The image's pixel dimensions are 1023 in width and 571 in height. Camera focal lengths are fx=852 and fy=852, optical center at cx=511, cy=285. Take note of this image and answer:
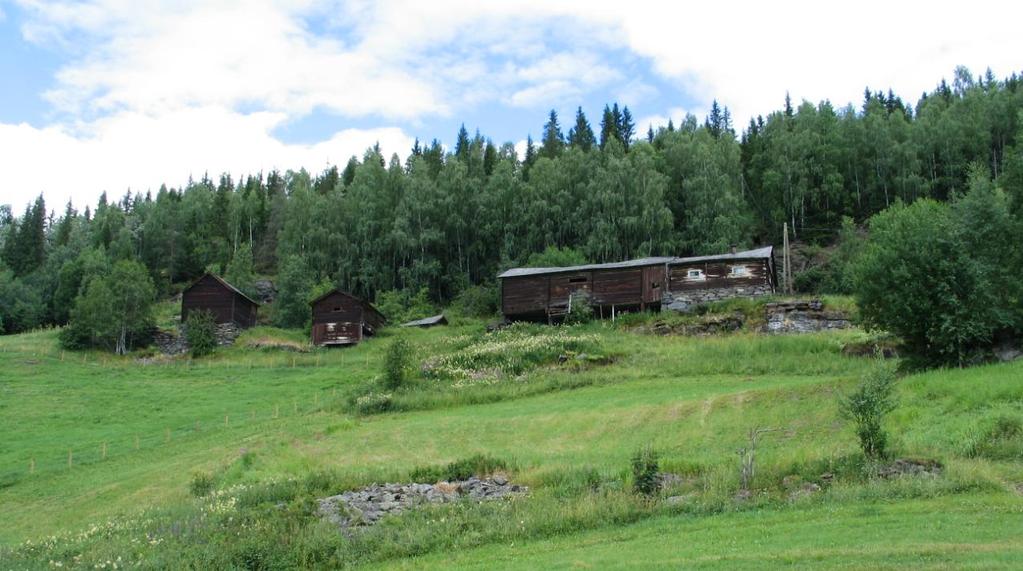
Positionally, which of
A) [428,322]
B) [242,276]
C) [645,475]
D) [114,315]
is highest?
[242,276]

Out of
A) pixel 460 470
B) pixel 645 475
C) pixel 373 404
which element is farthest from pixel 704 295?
pixel 645 475

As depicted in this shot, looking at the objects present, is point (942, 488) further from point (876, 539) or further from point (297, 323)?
point (297, 323)

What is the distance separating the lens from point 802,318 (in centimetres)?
5272

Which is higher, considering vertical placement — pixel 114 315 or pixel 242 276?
pixel 242 276

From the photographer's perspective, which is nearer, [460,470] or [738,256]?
[460,470]

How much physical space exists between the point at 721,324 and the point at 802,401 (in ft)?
79.9

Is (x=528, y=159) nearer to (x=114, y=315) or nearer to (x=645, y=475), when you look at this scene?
(x=114, y=315)

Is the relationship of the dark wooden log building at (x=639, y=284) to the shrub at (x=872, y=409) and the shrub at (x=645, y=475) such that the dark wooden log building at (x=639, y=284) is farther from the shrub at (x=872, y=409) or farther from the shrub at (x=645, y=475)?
the shrub at (x=645, y=475)

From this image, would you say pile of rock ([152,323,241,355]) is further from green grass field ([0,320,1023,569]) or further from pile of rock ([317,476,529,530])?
pile of rock ([317,476,529,530])

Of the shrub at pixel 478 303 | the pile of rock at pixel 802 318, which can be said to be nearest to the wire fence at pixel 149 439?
the pile of rock at pixel 802 318

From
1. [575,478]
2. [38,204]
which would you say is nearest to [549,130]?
[38,204]

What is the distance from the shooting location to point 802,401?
99.0 ft

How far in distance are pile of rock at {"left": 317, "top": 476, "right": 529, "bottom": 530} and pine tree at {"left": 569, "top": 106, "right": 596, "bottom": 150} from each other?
Answer: 92.9 metres

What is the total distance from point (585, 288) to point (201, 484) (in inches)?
1579
